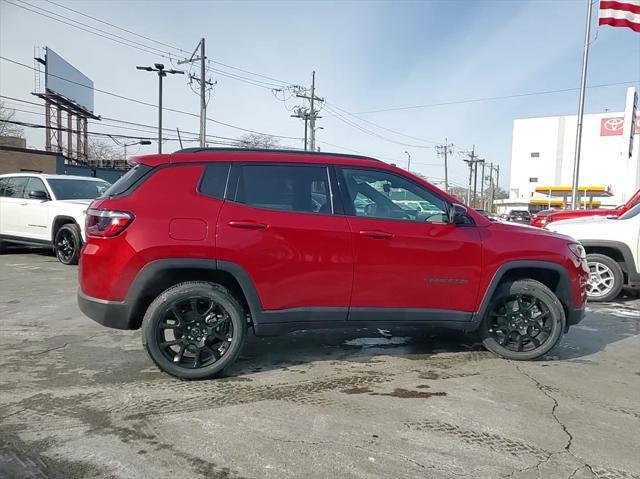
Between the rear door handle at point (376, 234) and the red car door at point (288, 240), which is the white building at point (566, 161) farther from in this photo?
the red car door at point (288, 240)

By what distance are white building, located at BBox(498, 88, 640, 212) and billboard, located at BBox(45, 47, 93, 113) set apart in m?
51.3

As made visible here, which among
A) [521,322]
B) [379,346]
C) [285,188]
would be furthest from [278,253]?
[521,322]

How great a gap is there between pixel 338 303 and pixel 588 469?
2.05m

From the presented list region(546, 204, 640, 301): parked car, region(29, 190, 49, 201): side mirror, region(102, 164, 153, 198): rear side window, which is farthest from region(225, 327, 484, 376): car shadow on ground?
region(29, 190, 49, 201): side mirror

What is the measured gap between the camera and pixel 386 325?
4.23 meters

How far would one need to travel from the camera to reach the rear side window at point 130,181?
152 inches

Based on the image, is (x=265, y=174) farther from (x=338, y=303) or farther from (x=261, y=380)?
(x=261, y=380)

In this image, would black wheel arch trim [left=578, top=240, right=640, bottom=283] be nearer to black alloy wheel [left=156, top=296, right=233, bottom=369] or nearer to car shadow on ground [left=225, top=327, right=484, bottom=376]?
car shadow on ground [left=225, top=327, right=484, bottom=376]

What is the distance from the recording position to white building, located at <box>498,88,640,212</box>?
58688 millimetres

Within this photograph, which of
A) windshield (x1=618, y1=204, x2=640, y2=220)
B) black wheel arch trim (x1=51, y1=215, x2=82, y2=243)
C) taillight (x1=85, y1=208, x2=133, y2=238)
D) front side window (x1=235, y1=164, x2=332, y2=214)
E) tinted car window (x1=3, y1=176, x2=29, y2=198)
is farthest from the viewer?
tinted car window (x1=3, y1=176, x2=29, y2=198)

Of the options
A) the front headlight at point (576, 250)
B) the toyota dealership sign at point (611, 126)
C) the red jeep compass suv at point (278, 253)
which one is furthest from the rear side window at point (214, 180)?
the toyota dealership sign at point (611, 126)

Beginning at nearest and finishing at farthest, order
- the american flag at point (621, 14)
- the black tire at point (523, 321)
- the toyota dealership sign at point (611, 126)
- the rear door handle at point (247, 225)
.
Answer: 1. the rear door handle at point (247, 225)
2. the black tire at point (523, 321)
3. the american flag at point (621, 14)
4. the toyota dealership sign at point (611, 126)

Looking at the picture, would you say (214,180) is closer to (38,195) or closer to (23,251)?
(38,195)

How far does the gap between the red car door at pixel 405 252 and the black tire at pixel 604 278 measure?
4.37 meters
